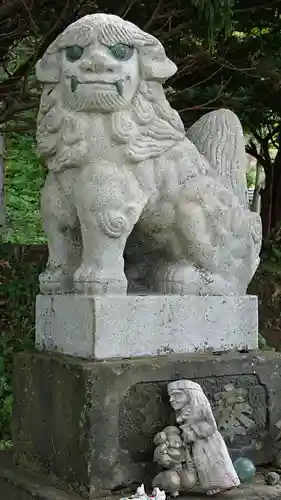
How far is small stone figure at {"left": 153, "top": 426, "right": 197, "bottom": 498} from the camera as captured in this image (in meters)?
2.07

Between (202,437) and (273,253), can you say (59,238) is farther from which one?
(273,253)

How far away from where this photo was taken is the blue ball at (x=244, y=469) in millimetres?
2219

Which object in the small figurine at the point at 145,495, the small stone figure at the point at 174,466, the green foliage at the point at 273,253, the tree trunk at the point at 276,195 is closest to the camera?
the small figurine at the point at 145,495

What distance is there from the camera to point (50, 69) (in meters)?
2.32

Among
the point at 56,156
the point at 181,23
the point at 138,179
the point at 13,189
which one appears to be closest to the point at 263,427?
the point at 138,179

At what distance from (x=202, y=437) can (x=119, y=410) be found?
0.87ft

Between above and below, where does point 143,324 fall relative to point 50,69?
below

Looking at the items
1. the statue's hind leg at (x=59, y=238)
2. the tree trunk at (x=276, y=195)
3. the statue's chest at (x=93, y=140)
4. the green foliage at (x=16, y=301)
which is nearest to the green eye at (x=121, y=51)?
the statue's chest at (x=93, y=140)

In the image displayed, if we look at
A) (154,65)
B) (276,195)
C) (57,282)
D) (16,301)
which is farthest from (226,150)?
(276,195)

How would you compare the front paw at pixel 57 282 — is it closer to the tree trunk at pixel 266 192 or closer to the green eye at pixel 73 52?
the green eye at pixel 73 52

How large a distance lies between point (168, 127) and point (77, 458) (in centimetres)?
110

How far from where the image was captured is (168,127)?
232cm

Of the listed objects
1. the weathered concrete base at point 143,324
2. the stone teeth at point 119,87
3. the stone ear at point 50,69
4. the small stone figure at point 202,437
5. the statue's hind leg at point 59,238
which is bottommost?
the small stone figure at point 202,437

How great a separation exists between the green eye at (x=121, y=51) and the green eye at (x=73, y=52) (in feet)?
0.33
